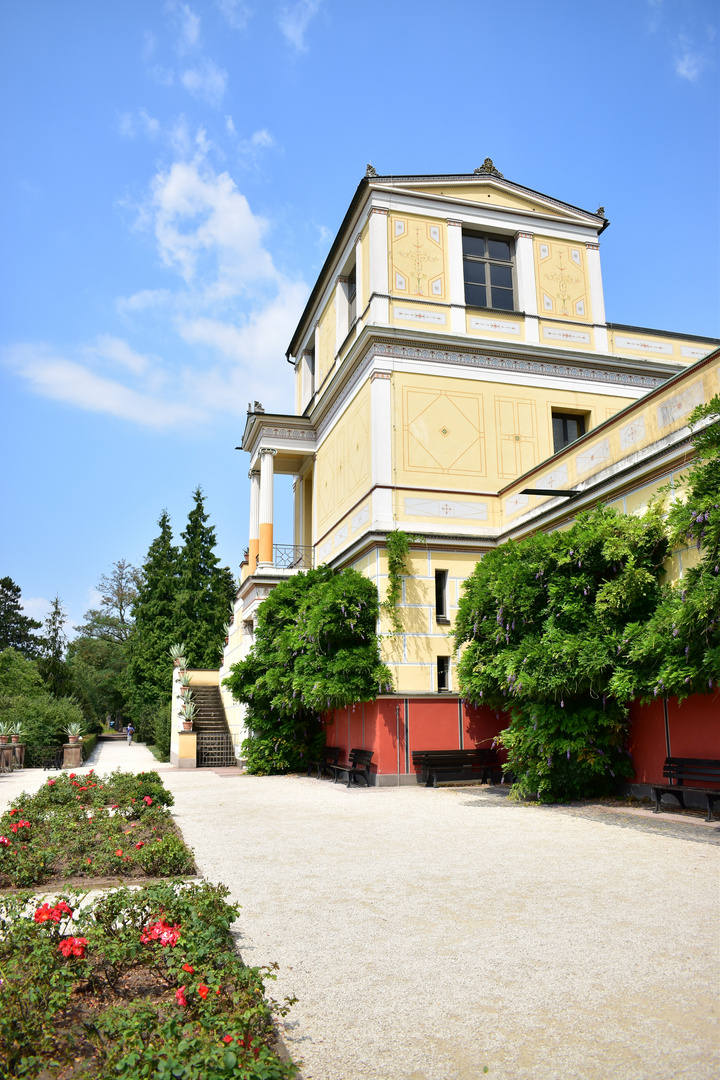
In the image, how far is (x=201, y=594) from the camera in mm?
48094

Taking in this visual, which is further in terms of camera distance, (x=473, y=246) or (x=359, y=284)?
(x=473, y=246)

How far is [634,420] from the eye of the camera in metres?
13.5

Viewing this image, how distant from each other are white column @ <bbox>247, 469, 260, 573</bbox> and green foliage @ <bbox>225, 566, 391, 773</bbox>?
493cm

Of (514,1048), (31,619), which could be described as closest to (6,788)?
(514,1048)

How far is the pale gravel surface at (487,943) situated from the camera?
3549 millimetres

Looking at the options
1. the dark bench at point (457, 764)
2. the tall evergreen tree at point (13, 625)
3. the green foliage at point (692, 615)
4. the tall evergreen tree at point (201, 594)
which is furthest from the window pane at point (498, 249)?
the tall evergreen tree at point (13, 625)

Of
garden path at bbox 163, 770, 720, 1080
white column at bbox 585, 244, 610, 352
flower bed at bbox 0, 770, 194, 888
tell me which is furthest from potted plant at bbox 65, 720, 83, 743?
white column at bbox 585, 244, 610, 352

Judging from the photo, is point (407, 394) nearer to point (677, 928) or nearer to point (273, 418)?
point (273, 418)

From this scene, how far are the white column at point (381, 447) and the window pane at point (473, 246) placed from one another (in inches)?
197

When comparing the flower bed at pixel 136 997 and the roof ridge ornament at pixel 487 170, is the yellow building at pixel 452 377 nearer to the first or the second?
the roof ridge ornament at pixel 487 170

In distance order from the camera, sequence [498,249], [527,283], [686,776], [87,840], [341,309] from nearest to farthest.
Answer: [87,840] < [686,776] < [527,283] < [498,249] < [341,309]

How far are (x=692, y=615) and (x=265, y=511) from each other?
16.2 m

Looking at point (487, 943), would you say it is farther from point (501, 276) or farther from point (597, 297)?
point (597, 297)

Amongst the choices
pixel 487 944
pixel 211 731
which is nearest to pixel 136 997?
pixel 487 944
